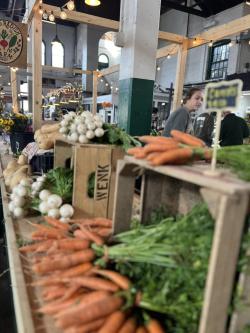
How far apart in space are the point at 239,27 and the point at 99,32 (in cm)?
1309

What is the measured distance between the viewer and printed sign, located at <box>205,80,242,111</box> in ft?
2.96

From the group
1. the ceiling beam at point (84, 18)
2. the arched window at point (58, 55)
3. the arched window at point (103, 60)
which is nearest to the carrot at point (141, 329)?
the ceiling beam at point (84, 18)

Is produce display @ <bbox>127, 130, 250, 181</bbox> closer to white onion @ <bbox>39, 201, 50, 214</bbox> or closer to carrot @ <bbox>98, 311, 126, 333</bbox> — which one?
carrot @ <bbox>98, 311, 126, 333</bbox>

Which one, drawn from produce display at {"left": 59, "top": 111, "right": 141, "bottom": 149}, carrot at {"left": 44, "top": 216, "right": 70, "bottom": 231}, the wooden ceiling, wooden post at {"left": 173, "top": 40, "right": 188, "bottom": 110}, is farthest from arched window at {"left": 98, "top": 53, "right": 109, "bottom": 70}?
carrot at {"left": 44, "top": 216, "right": 70, "bottom": 231}

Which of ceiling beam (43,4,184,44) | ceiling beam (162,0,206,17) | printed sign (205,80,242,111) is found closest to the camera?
printed sign (205,80,242,111)

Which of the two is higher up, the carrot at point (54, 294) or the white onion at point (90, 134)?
the white onion at point (90, 134)

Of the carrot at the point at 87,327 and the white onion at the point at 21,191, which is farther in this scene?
the white onion at the point at 21,191

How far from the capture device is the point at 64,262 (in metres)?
1.23

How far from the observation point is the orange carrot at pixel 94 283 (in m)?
1.07

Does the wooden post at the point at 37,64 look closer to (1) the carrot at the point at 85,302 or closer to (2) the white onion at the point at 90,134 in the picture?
(2) the white onion at the point at 90,134

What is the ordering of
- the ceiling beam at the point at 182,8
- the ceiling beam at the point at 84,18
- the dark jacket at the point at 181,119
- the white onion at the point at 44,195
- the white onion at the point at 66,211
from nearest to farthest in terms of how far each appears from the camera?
the white onion at the point at 66,211 < the white onion at the point at 44,195 < the dark jacket at the point at 181,119 < the ceiling beam at the point at 84,18 < the ceiling beam at the point at 182,8

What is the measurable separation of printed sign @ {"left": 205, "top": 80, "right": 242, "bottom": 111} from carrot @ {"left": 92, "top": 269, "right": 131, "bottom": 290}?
75cm

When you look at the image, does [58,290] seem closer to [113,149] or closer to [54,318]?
[54,318]

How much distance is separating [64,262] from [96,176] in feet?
2.44
